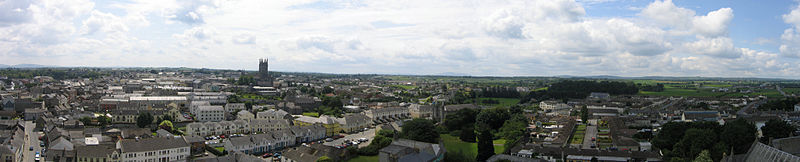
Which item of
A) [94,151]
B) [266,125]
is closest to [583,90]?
[266,125]

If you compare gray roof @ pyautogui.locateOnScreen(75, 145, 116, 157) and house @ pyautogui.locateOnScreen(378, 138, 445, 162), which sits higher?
house @ pyautogui.locateOnScreen(378, 138, 445, 162)

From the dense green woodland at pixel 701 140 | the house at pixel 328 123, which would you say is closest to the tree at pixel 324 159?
the house at pixel 328 123

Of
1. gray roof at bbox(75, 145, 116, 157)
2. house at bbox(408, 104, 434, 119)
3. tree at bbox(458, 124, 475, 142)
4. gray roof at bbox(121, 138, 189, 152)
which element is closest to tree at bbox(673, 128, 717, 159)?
tree at bbox(458, 124, 475, 142)

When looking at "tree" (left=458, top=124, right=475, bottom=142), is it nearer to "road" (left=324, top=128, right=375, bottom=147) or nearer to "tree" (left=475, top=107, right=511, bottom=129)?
"tree" (left=475, top=107, right=511, bottom=129)

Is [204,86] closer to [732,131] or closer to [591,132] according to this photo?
[591,132]

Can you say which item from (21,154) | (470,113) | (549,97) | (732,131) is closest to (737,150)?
(732,131)
